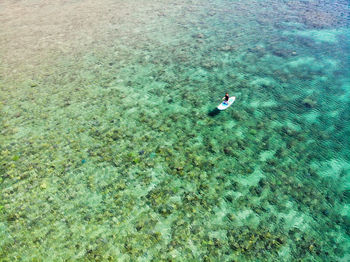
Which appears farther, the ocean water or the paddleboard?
the paddleboard

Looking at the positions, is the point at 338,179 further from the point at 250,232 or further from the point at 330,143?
the point at 250,232

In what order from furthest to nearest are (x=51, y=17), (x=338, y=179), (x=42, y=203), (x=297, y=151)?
(x=51, y=17), (x=297, y=151), (x=338, y=179), (x=42, y=203)

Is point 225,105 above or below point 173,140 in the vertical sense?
above

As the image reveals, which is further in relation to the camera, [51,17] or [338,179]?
[51,17]

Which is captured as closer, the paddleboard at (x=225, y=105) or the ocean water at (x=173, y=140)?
the ocean water at (x=173, y=140)

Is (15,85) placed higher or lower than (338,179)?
higher

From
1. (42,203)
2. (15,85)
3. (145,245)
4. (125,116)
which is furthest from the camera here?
(15,85)

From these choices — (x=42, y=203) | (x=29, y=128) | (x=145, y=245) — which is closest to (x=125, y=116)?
(x=29, y=128)

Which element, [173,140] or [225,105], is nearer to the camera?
[173,140]
